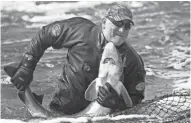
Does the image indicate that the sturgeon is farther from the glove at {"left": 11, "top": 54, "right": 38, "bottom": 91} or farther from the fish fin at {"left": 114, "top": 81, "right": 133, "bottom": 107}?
the glove at {"left": 11, "top": 54, "right": 38, "bottom": 91}

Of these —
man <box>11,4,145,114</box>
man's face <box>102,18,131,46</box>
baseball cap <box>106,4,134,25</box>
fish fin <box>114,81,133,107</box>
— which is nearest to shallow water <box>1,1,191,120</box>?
man <box>11,4,145,114</box>

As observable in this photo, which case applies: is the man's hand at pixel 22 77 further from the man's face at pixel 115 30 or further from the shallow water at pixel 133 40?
the man's face at pixel 115 30

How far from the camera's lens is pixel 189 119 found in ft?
16.3

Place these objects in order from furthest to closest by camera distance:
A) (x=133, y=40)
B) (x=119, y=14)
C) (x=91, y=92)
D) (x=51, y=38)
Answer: (x=133, y=40)
(x=51, y=38)
(x=91, y=92)
(x=119, y=14)

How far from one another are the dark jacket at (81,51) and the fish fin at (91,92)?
12 cm

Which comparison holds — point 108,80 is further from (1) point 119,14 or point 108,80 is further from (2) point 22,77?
(2) point 22,77

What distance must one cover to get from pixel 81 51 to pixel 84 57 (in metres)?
0.07

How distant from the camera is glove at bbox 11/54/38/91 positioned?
5.00 meters

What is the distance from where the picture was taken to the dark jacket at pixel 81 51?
4840 mm

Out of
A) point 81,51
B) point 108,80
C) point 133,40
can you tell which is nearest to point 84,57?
point 81,51

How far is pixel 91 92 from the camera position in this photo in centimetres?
482

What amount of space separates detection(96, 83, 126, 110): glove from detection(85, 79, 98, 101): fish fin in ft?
0.17

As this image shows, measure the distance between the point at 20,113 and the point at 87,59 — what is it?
1.43 metres

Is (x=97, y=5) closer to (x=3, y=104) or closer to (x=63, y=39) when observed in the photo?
(x=3, y=104)
